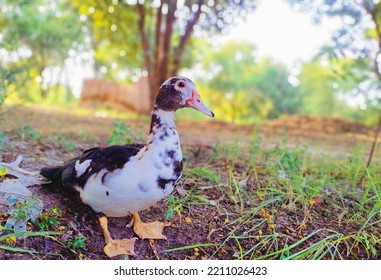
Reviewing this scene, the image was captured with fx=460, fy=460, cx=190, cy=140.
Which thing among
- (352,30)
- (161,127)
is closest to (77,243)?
(161,127)

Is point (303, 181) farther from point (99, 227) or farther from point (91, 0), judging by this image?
point (91, 0)

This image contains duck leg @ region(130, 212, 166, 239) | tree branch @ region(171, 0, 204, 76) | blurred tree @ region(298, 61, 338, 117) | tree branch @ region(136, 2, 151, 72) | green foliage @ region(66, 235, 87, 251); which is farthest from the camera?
blurred tree @ region(298, 61, 338, 117)

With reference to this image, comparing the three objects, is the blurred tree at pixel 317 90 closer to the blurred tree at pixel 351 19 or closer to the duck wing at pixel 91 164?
the blurred tree at pixel 351 19

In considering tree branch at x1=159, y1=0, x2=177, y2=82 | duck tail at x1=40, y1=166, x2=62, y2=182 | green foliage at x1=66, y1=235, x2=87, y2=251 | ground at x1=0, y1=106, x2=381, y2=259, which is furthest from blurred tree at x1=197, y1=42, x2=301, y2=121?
green foliage at x1=66, y1=235, x2=87, y2=251

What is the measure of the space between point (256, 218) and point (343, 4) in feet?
12.2

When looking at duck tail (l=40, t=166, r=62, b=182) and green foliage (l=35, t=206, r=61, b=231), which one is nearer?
green foliage (l=35, t=206, r=61, b=231)

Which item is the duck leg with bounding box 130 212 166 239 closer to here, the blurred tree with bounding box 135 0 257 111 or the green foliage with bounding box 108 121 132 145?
the green foliage with bounding box 108 121 132 145

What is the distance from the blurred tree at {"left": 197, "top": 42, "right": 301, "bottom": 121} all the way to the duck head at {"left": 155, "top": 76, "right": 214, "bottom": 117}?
11783 mm

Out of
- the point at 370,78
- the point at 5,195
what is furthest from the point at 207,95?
the point at 5,195

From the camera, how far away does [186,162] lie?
3084mm

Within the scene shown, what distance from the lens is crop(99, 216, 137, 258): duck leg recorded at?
2014 millimetres

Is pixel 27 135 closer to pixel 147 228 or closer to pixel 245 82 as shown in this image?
pixel 147 228

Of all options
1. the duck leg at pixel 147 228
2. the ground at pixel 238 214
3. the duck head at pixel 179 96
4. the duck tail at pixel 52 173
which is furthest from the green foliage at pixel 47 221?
the duck head at pixel 179 96

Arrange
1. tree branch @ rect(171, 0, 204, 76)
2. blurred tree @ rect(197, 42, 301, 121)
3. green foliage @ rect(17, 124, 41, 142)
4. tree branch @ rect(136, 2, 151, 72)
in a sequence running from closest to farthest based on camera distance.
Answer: green foliage @ rect(17, 124, 41, 142)
tree branch @ rect(171, 0, 204, 76)
tree branch @ rect(136, 2, 151, 72)
blurred tree @ rect(197, 42, 301, 121)
